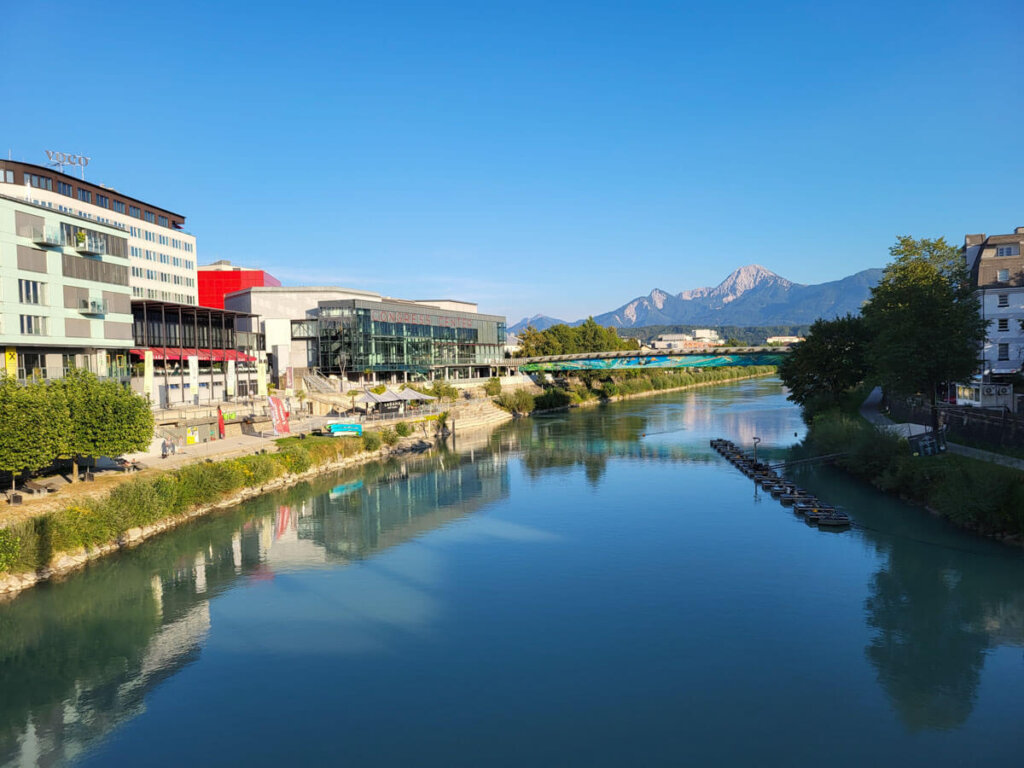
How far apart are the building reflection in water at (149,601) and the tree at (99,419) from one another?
5031mm

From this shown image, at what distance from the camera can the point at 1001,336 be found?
178 ft

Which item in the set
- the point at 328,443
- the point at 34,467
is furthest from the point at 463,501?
the point at 34,467

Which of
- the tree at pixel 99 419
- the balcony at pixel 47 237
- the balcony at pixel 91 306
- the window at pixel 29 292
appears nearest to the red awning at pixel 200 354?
the balcony at pixel 91 306

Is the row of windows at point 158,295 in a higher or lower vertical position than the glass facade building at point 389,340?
higher

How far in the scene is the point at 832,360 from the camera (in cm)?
6662

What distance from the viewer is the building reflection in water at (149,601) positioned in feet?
63.3

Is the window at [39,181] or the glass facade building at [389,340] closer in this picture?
the window at [39,181]

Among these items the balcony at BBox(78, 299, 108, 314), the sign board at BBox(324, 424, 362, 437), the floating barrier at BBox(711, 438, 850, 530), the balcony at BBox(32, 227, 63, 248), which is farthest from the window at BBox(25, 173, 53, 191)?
the floating barrier at BBox(711, 438, 850, 530)

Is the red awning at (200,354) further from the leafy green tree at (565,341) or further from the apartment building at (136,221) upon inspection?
the leafy green tree at (565,341)

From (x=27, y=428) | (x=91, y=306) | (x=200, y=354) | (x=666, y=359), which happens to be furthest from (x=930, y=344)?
(x=666, y=359)

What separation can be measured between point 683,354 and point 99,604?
87.4 m

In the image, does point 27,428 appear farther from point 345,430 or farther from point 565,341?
point 565,341

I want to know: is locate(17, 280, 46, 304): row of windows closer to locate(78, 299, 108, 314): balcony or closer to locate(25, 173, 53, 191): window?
locate(78, 299, 108, 314): balcony

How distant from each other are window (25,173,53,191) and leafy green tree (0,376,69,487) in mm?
45584
